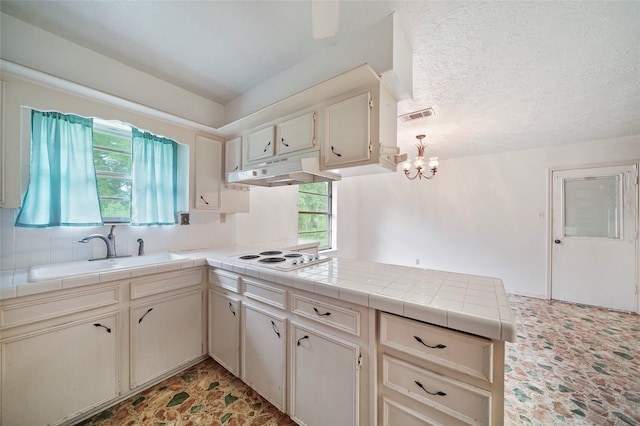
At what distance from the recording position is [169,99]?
2168 millimetres

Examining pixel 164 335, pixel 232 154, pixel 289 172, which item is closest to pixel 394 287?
pixel 289 172

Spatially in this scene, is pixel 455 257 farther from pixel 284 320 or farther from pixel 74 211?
pixel 74 211

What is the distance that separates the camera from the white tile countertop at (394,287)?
33.7 inches

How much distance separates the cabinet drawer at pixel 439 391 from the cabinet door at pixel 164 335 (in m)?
1.57

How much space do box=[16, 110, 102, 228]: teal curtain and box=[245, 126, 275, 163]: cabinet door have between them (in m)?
1.18

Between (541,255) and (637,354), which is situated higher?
(541,255)

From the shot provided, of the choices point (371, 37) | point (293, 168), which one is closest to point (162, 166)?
point (293, 168)

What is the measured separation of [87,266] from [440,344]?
2402mm

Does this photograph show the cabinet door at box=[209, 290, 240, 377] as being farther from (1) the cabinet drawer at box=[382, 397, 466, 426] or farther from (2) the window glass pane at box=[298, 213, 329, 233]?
(2) the window glass pane at box=[298, 213, 329, 233]

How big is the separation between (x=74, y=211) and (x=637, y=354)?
4.98m

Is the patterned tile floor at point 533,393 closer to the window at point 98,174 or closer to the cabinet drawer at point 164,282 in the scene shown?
the cabinet drawer at point 164,282

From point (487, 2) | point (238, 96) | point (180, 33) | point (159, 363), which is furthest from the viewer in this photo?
point (238, 96)

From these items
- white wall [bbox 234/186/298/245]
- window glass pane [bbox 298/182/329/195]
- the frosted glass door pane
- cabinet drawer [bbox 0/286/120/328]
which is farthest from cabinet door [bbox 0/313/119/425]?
the frosted glass door pane

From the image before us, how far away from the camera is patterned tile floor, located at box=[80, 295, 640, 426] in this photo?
4.75ft
